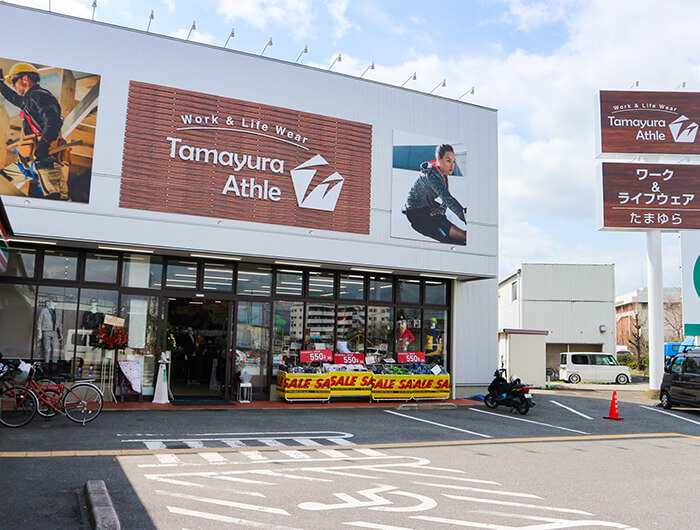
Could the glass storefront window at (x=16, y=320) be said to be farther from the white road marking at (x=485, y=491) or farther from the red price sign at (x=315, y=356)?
the white road marking at (x=485, y=491)

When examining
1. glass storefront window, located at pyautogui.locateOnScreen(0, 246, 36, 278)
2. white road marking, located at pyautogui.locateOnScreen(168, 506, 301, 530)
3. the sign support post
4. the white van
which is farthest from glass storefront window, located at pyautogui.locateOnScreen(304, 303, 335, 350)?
the white van

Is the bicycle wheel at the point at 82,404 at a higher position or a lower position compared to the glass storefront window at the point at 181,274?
lower

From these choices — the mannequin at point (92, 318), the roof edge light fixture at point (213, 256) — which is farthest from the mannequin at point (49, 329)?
the roof edge light fixture at point (213, 256)

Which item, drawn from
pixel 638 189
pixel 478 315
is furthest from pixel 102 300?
pixel 638 189

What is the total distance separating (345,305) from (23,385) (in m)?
7.98

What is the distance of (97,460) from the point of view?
8016mm

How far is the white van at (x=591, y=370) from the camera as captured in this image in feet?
102

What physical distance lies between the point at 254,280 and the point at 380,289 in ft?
11.6

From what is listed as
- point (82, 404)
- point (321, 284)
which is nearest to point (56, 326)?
point (82, 404)

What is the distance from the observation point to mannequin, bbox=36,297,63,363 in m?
13.4

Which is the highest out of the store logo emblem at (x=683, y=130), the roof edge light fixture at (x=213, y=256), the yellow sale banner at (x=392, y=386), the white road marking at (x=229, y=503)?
the store logo emblem at (x=683, y=130)

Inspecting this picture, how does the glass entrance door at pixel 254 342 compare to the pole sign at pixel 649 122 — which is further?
the pole sign at pixel 649 122

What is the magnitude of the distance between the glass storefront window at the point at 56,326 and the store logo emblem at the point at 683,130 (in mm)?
18821

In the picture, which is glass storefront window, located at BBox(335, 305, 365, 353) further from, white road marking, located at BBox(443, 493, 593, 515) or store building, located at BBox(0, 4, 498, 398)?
white road marking, located at BBox(443, 493, 593, 515)
